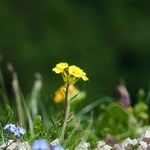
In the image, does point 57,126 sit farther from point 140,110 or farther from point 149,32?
point 149,32

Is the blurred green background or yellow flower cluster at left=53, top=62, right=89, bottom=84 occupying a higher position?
the blurred green background

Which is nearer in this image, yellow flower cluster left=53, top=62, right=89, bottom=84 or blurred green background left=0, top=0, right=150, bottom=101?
yellow flower cluster left=53, top=62, right=89, bottom=84

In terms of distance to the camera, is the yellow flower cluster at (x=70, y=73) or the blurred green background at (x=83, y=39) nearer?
the yellow flower cluster at (x=70, y=73)

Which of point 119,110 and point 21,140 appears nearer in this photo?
point 21,140

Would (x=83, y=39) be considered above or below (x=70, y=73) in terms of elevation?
above

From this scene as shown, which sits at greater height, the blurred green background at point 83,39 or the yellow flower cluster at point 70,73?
the blurred green background at point 83,39

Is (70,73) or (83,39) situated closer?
(70,73)

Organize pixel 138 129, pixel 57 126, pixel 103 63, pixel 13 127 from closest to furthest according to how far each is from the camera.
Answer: pixel 13 127 → pixel 57 126 → pixel 138 129 → pixel 103 63

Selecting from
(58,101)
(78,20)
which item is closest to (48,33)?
(78,20)
